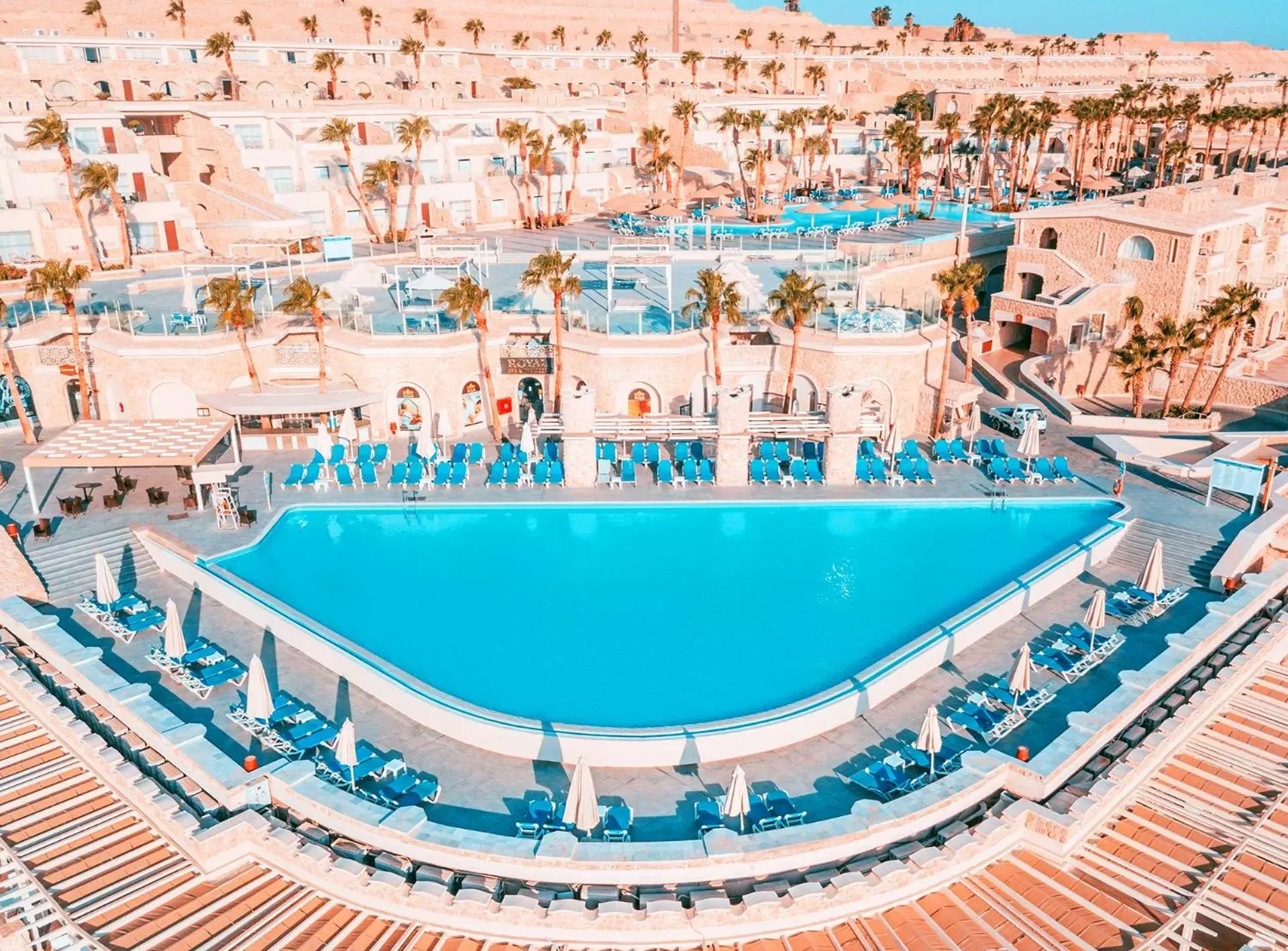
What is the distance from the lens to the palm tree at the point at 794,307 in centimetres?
2919

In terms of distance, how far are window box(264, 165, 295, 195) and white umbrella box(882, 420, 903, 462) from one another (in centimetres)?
3487

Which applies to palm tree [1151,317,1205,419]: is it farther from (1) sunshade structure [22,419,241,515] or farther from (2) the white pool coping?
(1) sunshade structure [22,419,241,515]

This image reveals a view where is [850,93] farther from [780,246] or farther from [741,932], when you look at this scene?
[741,932]

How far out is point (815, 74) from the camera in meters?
82.7

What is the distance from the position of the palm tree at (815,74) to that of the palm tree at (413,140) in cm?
4104

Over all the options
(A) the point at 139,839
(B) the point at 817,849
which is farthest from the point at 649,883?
(A) the point at 139,839

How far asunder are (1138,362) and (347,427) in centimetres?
2621

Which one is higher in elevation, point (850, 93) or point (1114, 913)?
point (850, 93)

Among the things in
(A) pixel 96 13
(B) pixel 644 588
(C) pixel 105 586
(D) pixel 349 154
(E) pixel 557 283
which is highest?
(A) pixel 96 13

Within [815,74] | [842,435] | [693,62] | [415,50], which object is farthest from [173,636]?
[815,74]

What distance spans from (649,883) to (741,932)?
58.6 inches

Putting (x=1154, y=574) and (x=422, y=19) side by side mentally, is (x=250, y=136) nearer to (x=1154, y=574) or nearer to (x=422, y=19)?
(x=422, y=19)

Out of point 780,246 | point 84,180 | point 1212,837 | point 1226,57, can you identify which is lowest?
point 1212,837

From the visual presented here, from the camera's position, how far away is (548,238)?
50469mm
